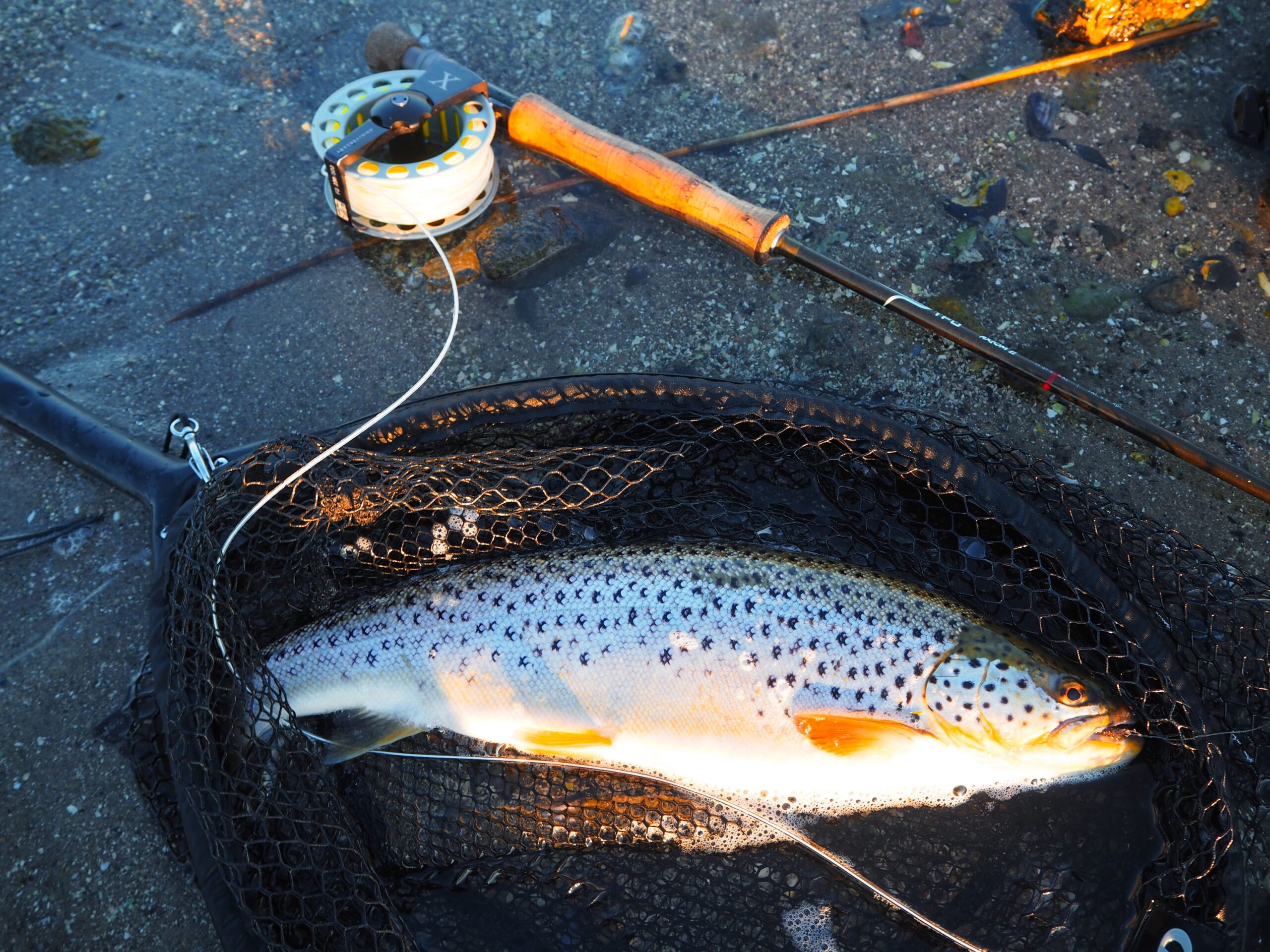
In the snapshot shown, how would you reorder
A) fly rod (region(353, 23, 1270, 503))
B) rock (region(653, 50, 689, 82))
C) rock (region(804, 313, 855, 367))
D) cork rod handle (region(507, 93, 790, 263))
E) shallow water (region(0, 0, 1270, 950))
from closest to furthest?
fly rod (region(353, 23, 1270, 503)), shallow water (region(0, 0, 1270, 950)), cork rod handle (region(507, 93, 790, 263)), rock (region(804, 313, 855, 367)), rock (region(653, 50, 689, 82))

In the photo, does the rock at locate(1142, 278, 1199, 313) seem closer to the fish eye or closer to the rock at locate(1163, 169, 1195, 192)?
the rock at locate(1163, 169, 1195, 192)

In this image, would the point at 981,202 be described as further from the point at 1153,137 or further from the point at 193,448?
the point at 193,448

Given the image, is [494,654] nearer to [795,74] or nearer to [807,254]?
[807,254]

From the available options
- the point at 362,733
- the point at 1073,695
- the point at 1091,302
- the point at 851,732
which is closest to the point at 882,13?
the point at 1091,302

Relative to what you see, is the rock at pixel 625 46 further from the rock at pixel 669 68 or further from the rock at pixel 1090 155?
the rock at pixel 1090 155

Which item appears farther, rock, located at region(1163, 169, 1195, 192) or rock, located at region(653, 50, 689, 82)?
rock, located at region(653, 50, 689, 82)

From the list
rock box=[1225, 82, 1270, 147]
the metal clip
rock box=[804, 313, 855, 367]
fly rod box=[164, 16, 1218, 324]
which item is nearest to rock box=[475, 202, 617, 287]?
fly rod box=[164, 16, 1218, 324]
